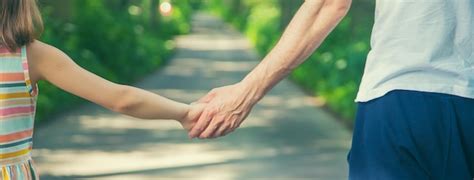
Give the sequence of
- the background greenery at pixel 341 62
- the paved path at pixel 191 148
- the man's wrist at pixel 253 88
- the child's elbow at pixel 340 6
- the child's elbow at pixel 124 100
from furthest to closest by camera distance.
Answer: the background greenery at pixel 341 62, the paved path at pixel 191 148, the man's wrist at pixel 253 88, the child's elbow at pixel 124 100, the child's elbow at pixel 340 6

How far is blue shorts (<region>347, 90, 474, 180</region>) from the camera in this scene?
284cm

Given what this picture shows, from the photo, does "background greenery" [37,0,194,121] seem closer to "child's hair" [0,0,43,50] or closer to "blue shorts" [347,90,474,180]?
"child's hair" [0,0,43,50]

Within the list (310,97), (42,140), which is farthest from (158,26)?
(42,140)

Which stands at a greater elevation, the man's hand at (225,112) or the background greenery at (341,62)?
the man's hand at (225,112)

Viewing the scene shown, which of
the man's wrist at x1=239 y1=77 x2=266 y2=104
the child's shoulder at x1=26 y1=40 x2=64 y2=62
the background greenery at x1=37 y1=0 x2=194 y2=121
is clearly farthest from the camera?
the background greenery at x1=37 y1=0 x2=194 y2=121

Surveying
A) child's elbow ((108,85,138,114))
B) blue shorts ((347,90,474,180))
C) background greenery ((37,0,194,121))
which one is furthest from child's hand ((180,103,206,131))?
background greenery ((37,0,194,121))

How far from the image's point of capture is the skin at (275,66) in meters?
3.27

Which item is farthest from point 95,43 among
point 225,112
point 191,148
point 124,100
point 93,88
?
point 93,88

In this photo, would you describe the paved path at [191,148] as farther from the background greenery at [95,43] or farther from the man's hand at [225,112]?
the man's hand at [225,112]

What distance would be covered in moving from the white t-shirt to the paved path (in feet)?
23.3

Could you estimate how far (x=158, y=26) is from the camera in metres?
37.6

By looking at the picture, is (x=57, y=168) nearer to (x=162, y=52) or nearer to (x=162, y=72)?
(x=162, y=72)

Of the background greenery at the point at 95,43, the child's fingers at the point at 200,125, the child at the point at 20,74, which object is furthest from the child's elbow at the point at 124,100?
the background greenery at the point at 95,43

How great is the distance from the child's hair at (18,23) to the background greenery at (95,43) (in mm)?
9523
